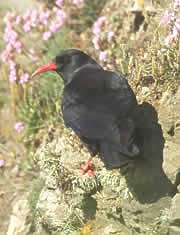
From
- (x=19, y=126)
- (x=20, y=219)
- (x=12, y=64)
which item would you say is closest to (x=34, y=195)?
(x=20, y=219)

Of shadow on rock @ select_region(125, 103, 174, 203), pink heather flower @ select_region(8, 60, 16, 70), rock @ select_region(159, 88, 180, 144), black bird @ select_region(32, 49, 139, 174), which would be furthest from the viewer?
pink heather flower @ select_region(8, 60, 16, 70)

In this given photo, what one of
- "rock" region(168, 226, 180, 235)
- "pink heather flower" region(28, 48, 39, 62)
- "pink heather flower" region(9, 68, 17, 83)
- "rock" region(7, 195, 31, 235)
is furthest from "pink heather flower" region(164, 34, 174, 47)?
"pink heather flower" region(28, 48, 39, 62)

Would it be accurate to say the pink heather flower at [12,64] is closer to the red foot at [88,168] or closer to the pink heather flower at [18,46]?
the pink heather flower at [18,46]

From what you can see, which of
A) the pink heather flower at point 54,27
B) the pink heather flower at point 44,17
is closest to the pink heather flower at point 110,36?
the pink heather flower at point 54,27

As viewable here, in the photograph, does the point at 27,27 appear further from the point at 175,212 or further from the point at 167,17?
the point at 175,212

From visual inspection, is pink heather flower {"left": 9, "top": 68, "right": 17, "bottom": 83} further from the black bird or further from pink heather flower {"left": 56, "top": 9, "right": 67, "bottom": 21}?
the black bird

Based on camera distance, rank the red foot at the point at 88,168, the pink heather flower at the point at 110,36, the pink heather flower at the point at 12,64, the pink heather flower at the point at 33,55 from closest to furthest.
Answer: the red foot at the point at 88,168, the pink heather flower at the point at 110,36, the pink heather flower at the point at 12,64, the pink heather flower at the point at 33,55

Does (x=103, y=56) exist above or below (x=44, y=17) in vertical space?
below
